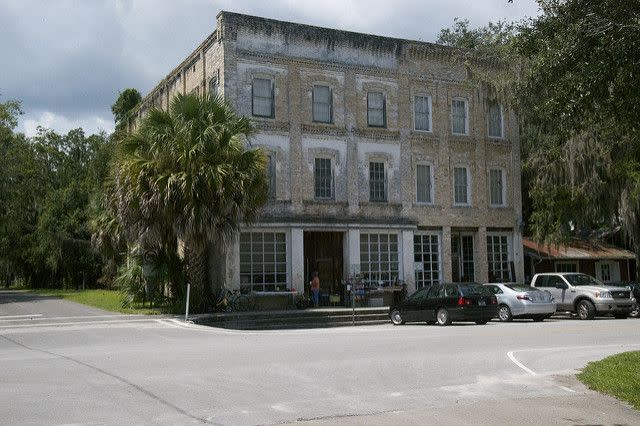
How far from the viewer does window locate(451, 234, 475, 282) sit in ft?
110

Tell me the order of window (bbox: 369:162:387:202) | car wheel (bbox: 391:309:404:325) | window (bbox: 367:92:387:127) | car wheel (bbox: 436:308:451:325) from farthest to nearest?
window (bbox: 367:92:387:127), window (bbox: 369:162:387:202), car wheel (bbox: 391:309:404:325), car wheel (bbox: 436:308:451:325)

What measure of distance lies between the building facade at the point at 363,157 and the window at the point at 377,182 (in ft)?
0.15

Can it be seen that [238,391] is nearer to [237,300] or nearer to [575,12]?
[575,12]

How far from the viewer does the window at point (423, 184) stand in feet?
106

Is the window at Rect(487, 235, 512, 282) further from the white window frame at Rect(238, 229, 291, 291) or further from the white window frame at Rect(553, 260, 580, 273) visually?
the white window frame at Rect(238, 229, 291, 291)

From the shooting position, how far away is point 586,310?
25.9 metres

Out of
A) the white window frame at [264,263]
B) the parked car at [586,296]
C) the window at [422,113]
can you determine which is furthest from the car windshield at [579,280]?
the white window frame at [264,263]

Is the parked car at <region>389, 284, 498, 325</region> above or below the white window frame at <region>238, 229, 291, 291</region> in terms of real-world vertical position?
below

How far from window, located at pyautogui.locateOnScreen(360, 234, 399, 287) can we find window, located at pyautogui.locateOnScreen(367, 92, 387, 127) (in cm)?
489

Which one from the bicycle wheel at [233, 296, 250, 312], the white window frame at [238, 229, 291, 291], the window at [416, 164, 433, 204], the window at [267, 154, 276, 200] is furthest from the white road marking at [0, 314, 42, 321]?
the window at [416, 164, 433, 204]

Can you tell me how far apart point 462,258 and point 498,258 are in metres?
1.83

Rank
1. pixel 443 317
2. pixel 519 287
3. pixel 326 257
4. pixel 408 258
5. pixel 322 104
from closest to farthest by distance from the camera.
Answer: pixel 443 317 → pixel 519 287 → pixel 322 104 → pixel 326 257 → pixel 408 258

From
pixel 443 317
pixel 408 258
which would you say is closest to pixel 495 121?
pixel 408 258

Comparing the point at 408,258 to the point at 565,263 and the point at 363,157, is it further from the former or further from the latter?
the point at 565,263
